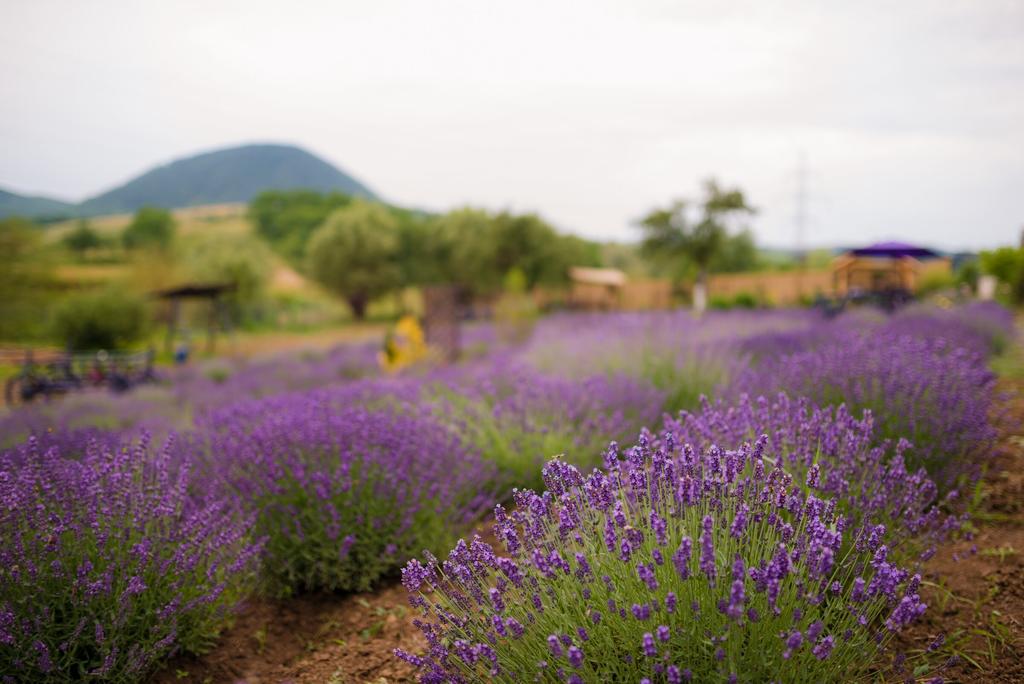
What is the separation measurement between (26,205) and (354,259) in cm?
2861

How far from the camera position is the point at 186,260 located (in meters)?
28.9

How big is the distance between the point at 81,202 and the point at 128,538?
366 centimetres

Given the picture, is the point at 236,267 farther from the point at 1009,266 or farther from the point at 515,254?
the point at 1009,266

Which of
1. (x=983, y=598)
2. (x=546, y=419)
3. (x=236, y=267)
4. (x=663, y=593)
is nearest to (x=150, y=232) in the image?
(x=236, y=267)

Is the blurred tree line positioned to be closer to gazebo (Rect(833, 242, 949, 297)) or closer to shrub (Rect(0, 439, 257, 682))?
gazebo (Rect(833, 242, 949, 297))

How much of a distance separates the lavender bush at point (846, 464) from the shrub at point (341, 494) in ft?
3.83

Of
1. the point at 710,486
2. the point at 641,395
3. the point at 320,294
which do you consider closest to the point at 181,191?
the point at 641,395

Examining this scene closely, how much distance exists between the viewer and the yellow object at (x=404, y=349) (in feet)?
30.0

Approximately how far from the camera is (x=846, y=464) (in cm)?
213

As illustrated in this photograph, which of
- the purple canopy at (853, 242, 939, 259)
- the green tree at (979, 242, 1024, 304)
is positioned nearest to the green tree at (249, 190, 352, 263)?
the purple canopy at (853, 242, 939, 259)

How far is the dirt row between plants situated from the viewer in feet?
6.36

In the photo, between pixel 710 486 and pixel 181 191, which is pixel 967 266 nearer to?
pixel 181 191

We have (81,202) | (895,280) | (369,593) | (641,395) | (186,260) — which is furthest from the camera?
(186,260)

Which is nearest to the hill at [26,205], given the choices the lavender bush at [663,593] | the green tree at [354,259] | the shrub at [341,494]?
the shrub at [341,494]
